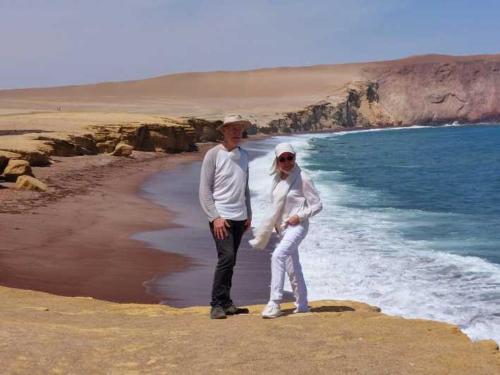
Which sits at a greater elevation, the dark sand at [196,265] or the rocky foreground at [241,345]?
the rocky foreground at [241,345]

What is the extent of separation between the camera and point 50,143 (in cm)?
2902

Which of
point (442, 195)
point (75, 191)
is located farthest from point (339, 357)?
point (442, 195)

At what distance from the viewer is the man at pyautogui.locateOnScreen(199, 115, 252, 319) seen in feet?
20.5

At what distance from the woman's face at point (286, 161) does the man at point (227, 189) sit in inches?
13.2

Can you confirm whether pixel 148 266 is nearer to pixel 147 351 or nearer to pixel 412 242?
pixel 412 242

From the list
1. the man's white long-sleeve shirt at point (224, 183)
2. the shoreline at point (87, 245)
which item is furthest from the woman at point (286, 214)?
the shoreline at point (87, 245)

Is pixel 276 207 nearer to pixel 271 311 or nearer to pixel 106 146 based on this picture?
pixel 271 311

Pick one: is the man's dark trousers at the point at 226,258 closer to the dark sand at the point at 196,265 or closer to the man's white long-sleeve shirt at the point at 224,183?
the man's white long-sleeve shirt at the point at 224,183

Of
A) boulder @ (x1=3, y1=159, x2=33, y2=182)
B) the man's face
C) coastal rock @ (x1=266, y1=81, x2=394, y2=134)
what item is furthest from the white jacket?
coastal rock @ (x1=266, y1=81, x2=394, y2=134)

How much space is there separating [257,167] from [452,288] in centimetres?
2645

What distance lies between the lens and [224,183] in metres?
6.29

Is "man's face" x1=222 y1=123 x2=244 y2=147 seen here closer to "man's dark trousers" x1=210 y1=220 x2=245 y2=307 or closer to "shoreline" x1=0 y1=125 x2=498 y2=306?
"man's dark trousers" x1=210 y1=220 x2=245 y2=307

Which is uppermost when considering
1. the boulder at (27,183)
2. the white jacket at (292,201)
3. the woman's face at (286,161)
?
the woman's face at (286,161)

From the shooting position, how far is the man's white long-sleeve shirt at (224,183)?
625cm
